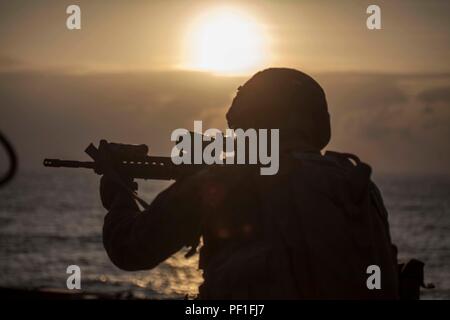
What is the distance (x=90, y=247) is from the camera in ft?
243

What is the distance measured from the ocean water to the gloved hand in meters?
17.4

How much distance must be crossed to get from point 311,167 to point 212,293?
70 cm

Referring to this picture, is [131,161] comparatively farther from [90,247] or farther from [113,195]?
[90,247]

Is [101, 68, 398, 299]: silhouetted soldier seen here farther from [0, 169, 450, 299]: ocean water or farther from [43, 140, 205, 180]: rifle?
[0, 169, 450, 299]: ocean water

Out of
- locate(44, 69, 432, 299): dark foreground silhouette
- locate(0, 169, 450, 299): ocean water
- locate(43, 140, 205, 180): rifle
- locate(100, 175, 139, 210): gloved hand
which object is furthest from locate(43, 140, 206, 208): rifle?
locate(0, 169, 450, 299): ocean water

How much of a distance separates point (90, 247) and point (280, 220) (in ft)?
236

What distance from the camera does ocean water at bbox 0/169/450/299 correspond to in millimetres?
53656

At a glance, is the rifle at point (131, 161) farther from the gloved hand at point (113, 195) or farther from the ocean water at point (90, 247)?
the ocean water at point (90, 247)

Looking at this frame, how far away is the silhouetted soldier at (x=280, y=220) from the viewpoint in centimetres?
363

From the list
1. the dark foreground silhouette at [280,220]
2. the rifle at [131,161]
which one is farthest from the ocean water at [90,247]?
the dark foreground silhouette at [280,220]

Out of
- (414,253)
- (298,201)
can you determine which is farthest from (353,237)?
(414,253)
